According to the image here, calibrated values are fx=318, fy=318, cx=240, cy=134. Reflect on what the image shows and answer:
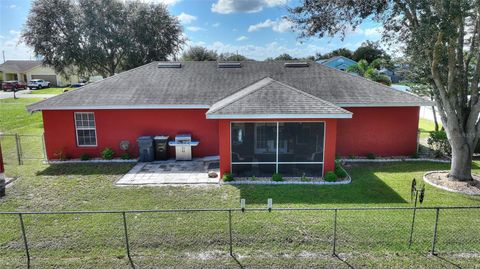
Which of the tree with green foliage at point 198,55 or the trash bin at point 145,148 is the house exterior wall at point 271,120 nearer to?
the trash bin at point 145,148

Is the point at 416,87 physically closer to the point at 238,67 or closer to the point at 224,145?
the point at 238,67

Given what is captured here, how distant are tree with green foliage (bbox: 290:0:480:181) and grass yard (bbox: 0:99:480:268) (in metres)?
2.20

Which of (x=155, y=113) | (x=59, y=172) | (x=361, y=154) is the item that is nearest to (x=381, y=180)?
(x=361, y=154)

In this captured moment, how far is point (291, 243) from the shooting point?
284 inches

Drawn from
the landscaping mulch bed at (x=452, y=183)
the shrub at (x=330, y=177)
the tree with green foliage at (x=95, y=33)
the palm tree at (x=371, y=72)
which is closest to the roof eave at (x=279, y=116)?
the shrub at (x=330, y=177)

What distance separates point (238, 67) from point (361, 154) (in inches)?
334

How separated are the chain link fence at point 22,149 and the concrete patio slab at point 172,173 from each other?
5454 mm

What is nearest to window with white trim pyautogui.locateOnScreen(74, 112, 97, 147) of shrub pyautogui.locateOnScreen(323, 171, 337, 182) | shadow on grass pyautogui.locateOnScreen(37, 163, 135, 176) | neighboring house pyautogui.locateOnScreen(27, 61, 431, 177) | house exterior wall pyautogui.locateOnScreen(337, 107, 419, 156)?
neighboring house pyautogui.locateOnScreen(27, 61, 431, 177)

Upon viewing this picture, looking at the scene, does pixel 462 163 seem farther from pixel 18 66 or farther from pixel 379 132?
pixel 18 66

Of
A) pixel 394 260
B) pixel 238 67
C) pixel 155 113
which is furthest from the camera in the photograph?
pixel 238 67

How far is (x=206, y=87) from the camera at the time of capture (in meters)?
16.0

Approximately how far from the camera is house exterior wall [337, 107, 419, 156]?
1444 centimetres

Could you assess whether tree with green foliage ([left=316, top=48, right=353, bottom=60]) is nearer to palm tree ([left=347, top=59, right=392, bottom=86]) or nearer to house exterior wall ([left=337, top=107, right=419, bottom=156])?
palm tree ([left=347, top=59, right=392, bottom=86])

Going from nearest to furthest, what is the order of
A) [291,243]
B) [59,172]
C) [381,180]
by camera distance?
[291,243], [381,180], [59,172]
